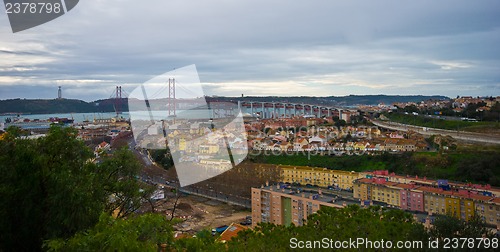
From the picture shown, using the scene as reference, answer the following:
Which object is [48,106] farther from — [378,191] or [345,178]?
[378,191]

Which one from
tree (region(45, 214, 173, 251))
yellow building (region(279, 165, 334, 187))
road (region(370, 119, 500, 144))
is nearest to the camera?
tree (region(45, 214, 173, 251))

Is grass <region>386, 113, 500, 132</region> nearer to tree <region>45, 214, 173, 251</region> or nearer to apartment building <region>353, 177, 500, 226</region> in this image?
apartment building <region>353, 177, 500, 226</region>

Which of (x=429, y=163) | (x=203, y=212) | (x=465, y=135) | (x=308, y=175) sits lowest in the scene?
(x=203, y=212)

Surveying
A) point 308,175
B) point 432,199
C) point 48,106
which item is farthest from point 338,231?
point 48,106

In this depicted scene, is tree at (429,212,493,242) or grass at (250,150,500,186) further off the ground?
tree at (429,212,493,242)

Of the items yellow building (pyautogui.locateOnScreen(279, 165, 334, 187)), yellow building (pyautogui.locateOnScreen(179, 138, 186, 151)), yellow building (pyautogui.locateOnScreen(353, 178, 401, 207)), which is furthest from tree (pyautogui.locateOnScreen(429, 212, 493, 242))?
yellow building (pyautogui.locateOnScreen(179, 138, 186, 151))

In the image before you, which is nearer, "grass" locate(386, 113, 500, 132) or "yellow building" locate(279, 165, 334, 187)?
"yellow building" locate(279, 165, 334, 187)

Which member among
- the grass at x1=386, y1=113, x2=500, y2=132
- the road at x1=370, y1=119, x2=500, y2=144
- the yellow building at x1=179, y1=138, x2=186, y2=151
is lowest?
the yellow building at x1=179, y1=138, x2=186, y2=151

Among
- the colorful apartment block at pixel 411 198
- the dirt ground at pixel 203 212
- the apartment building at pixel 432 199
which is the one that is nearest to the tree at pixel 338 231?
the apartment building at pixel 432 199

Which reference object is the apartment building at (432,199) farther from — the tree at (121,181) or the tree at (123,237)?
the tree at (123,237)

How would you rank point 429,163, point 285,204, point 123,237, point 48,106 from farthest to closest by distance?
point 48,106
point 429,163
point 285,204
point 123,237
